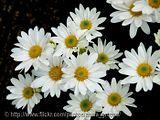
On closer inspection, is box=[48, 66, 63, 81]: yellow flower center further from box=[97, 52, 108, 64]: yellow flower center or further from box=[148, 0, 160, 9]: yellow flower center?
box=[148, 0, 160, 9]: yellow flower center

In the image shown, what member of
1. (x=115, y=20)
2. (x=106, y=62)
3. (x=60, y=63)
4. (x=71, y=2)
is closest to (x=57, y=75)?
(x=60, y=63)

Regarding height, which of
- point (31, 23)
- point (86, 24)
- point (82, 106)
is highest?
point (31, 23)

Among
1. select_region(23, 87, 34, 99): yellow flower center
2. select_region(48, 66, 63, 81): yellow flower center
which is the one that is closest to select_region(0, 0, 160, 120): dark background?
select_region(23, 87, 34, 99): yellow flower center

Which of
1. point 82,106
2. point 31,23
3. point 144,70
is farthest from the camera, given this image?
point 31,23

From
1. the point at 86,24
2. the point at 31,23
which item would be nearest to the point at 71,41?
the point at 86,24

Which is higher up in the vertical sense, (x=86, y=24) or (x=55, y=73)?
(x=86, y=24)

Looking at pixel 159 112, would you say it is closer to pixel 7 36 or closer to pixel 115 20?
pixel 115 20

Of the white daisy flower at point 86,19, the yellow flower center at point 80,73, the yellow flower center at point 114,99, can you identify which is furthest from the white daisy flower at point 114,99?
the white daisy flower at point 86,19

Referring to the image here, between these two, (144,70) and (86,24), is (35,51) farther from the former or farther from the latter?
(144,70)
